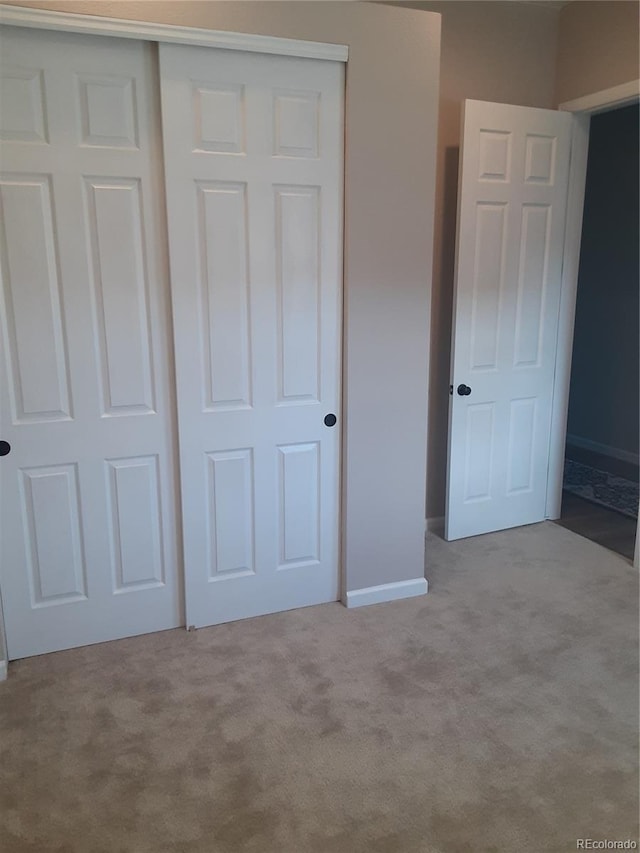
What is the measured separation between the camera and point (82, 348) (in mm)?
2426

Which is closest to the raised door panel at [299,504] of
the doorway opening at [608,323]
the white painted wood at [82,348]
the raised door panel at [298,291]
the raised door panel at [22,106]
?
the raised door panel at [298,291]

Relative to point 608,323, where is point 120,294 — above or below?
above

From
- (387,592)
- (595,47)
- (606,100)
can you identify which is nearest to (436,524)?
(387,592)

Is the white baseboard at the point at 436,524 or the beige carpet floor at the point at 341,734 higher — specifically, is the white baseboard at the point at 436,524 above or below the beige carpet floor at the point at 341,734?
above

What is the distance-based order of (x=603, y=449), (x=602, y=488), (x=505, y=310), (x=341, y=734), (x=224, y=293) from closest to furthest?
(x=341, y=734) < (x=224, y=293) < (x=505, y=310) < (x=602, y=488) < (x=603, y=449)

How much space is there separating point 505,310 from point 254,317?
1.57m

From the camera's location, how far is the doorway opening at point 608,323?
16.0 feet

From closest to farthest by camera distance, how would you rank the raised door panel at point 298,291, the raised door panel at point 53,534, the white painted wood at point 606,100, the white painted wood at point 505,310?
the raised door panel at point 53,534, the raised door panel at point 298,291, the white painted wood at point 606,100, the white painted wood at point 505,310

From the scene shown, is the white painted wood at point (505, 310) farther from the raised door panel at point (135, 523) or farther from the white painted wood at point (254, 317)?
the raised door panel at point (135, 523)

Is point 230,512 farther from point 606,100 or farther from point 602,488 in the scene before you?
point 602,488

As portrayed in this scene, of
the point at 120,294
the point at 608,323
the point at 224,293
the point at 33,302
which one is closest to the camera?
the point at 33,302

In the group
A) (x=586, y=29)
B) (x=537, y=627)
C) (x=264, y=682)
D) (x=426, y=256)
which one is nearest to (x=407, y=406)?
(x=426, y=256)

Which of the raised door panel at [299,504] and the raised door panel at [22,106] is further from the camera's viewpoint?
the raised door panel at [299,504]

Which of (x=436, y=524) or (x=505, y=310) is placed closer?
(x=505, y=310)
